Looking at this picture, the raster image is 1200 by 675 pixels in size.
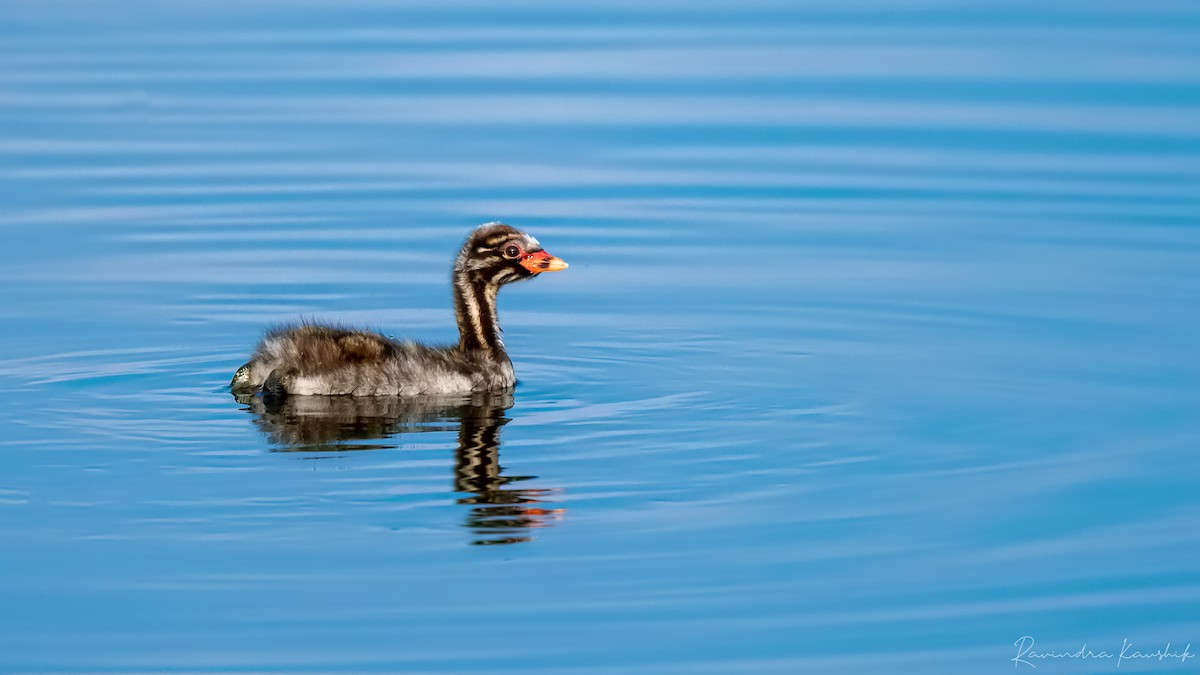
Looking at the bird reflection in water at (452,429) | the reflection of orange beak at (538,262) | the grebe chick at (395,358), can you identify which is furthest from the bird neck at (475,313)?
the bird reflection in water at (452,429)

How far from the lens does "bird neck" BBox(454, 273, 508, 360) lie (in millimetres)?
15156

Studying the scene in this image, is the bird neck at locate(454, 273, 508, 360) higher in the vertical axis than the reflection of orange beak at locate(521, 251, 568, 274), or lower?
lower

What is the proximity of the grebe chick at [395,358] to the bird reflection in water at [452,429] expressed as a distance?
11 cm

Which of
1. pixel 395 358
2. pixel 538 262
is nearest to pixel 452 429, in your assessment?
pixel 395 358

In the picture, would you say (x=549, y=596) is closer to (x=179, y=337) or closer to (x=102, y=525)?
(x=102, y=525)

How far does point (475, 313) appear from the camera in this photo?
15273mm

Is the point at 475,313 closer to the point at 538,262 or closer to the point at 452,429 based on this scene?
the point at 538,262

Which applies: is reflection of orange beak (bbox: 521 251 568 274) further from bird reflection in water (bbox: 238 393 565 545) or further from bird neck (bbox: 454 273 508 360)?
bird reflection in water (bbox: 238 393 565 545)

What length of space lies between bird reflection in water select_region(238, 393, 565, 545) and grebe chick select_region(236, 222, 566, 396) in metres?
0.11

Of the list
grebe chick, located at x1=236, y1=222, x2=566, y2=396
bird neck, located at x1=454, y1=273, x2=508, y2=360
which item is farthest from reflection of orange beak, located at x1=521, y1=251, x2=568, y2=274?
bird neck, located at x1=454, y1=273, x2=508, y2=360

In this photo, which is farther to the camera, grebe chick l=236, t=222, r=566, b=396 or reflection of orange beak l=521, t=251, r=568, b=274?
reflection of orange beak l=521, t=251, r=568, b=274

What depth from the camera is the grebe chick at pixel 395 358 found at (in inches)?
557

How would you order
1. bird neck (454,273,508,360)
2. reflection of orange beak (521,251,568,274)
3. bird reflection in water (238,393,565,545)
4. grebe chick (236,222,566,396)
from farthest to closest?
1. reflection of orange beak (521,251,568,274)
2. bird neck (454,273,508,360)
3. grebe chick (236,222,566,396)
4. bird reflection in water (238,393,565,545)

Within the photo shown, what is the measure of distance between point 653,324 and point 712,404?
8.46 ft
